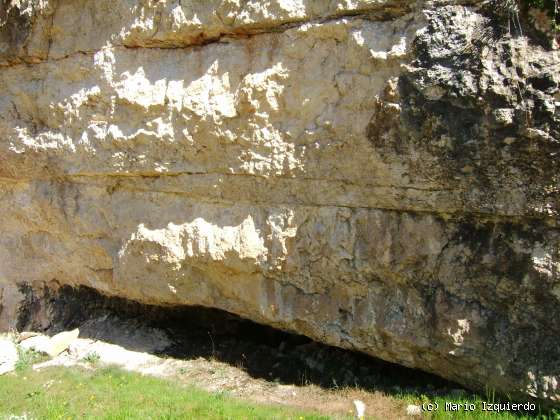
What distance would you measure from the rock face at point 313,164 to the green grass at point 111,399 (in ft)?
3.45

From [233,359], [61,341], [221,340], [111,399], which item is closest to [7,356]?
[61,341]

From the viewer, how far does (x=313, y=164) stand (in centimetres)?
569

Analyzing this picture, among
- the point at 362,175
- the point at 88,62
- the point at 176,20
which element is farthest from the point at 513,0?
the point at 88,62

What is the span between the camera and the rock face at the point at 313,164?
482 centimetres

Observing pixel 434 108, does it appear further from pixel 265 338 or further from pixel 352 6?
pixel 265 338

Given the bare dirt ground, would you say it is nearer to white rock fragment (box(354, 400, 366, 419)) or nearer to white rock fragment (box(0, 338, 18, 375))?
white rock fragment (box(354, 400, 366, 419))

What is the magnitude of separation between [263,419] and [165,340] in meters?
2.84

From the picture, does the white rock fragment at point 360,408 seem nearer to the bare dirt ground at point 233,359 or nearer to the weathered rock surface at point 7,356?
the bare dirt ground at point 233,359

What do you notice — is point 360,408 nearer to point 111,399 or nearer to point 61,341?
point 111,399

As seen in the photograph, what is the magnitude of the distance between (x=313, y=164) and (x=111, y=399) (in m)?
3.48

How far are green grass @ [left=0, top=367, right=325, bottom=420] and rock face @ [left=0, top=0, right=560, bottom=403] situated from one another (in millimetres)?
1053

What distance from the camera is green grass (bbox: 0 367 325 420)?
5.61m

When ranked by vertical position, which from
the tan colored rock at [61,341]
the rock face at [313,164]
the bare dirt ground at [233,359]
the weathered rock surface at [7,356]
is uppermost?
the rock face at [313,164]

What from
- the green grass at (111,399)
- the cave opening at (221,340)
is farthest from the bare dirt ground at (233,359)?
the green grass at (111,399)
